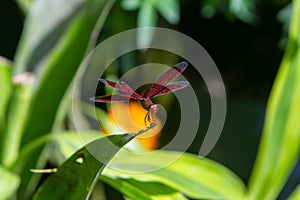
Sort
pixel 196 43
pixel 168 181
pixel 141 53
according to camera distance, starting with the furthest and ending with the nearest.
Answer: pixel 196 43 < pixel 141 53 < pixel 168 181

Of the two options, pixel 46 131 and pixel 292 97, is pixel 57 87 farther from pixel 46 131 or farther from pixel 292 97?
pixel 292 97

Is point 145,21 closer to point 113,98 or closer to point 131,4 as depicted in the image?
point 131,4

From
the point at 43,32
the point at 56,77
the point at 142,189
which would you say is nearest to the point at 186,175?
the point at 142,189

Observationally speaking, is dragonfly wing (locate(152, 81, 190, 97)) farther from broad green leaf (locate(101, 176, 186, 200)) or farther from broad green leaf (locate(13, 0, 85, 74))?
broad green leaf (locate(13, 0, 85, 74))

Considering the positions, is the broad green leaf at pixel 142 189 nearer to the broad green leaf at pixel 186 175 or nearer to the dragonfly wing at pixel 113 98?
the broad green leaf at pixel 186 175

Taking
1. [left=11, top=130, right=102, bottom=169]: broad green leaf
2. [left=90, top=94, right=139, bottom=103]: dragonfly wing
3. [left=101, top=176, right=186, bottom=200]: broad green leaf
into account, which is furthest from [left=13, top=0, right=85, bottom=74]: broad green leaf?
[left=90, top=94, right=139, bottom=103]: dragonfly wing

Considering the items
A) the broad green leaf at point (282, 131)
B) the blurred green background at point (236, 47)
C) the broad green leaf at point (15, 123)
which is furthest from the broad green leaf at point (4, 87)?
the blurred green background at point (236, 47)

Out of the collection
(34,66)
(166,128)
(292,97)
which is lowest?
(166,128)

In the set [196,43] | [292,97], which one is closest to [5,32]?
[196,43]
